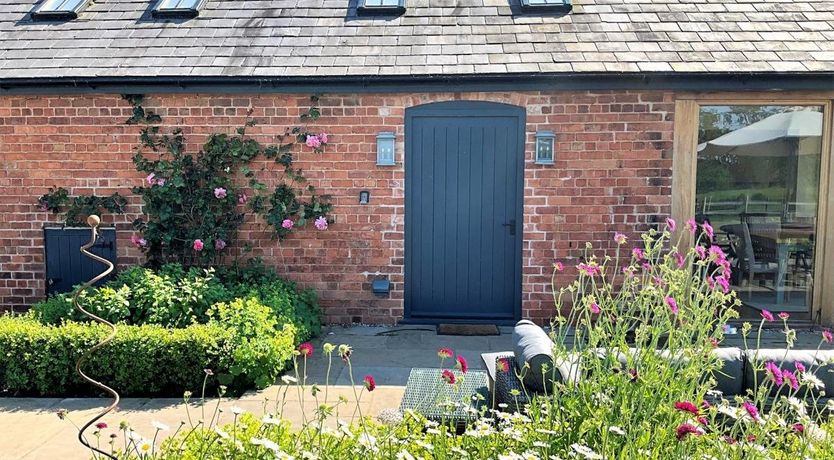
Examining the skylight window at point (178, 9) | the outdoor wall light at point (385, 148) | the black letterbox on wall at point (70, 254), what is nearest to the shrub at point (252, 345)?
the outdoor wall light at point (385, 148)

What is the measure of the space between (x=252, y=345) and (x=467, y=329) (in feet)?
8.43

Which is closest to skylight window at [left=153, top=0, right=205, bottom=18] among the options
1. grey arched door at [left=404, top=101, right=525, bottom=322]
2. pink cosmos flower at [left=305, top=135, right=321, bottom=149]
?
pink cosmos flower at [left=305, top=135, right=321, bottom=149]

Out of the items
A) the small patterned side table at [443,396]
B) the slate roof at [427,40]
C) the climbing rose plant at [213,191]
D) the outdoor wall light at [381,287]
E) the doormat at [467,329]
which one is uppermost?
the slate roof at [427,40]

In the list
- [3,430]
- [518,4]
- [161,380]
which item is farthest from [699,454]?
[518,4]

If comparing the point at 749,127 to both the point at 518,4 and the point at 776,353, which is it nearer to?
the point at 518,4

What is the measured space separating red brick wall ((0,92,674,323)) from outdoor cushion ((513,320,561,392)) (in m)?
3.27

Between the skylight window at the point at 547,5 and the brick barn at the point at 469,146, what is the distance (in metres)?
0.41

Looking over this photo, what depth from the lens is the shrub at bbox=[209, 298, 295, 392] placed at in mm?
4699

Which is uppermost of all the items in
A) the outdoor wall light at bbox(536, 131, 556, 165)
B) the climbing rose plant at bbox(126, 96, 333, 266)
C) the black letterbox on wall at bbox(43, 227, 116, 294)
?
the outdoor wall light at bbox(536, 131, 556, 165)

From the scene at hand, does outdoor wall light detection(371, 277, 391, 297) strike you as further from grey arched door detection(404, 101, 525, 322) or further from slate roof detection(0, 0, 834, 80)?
slate roof detection(0, 0, 834, 80)

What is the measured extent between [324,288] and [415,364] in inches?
70.4

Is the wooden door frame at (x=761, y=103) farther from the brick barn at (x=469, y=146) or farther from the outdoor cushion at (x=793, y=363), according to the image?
the outdoor cushion at (x=793, y=363)

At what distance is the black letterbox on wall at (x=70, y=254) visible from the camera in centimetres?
695

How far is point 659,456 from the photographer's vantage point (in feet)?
8.67
